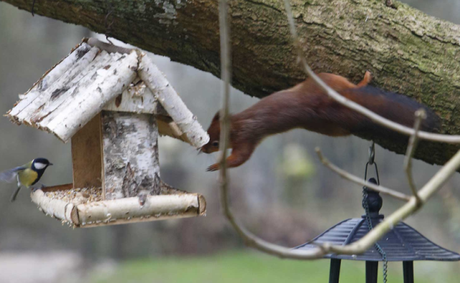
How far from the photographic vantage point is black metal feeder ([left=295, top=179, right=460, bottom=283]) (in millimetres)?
1378

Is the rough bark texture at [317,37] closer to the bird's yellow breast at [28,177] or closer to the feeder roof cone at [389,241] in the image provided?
the feeder roof cone at [389,241]

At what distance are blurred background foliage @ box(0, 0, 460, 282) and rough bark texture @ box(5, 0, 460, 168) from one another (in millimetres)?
4211

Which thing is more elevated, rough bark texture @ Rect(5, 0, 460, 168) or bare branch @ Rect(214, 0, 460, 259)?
rough bark texture @ Rect(5, 0, 460, 168)

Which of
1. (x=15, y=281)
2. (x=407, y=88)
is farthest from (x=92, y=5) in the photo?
(x=15, y=281)

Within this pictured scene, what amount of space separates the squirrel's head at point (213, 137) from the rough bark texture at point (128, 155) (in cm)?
15

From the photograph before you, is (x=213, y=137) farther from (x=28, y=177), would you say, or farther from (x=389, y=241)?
(x=28, y=177)

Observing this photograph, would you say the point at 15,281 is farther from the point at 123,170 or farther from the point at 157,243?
the point at 123,170

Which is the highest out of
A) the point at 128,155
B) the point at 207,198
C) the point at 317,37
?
the point at 207,198

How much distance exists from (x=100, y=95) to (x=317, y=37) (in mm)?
715

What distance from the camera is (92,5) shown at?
166 cm

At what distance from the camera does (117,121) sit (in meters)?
1.46

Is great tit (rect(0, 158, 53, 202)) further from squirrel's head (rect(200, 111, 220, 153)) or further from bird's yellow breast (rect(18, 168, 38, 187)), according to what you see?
squirrel's head (rect(200, 111, 220, 153))

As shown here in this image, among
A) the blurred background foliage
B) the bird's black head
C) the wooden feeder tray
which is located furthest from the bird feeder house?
the blurred background foliage

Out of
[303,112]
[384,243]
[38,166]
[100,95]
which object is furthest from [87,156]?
[384,243]
